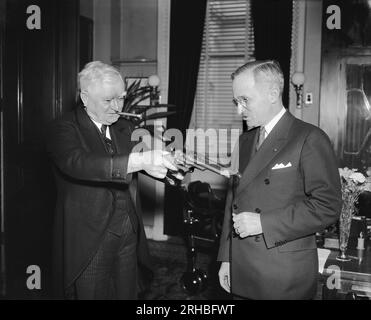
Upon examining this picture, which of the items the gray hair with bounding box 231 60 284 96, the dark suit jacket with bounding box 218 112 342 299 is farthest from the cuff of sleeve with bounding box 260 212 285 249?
the gray hair with bounding box 231 60 284 96

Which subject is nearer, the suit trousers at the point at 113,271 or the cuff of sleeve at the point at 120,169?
the cuff of sleeve at the point at 120,169

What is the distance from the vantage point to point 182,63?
580 centimetres

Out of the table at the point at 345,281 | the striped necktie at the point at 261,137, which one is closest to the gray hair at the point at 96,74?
the striped necktie at the point at 261,137

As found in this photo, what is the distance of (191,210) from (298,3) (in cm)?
296

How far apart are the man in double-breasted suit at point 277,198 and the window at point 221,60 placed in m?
3.85

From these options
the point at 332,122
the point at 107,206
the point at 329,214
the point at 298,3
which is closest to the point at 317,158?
the point at 329,214

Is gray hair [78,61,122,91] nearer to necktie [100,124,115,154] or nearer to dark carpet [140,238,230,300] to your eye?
necktie [100,124,115,154]

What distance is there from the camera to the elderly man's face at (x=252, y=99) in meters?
1.77

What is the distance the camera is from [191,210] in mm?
4078

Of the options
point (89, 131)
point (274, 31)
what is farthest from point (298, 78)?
point (89, 131)

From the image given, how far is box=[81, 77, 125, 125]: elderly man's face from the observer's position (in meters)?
2.01

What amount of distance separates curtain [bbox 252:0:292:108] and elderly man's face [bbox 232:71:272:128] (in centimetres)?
361

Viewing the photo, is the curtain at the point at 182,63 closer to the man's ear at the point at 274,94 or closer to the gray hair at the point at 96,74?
the gray hair at the point at 96,74
